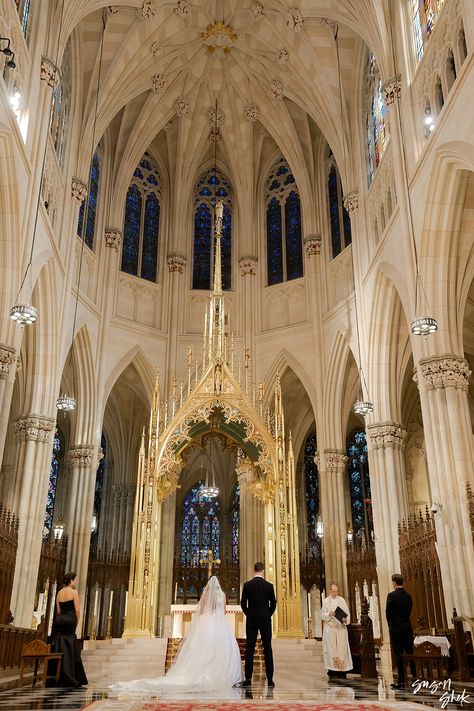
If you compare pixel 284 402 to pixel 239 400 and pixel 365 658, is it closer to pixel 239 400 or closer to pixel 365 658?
pixel 239 400

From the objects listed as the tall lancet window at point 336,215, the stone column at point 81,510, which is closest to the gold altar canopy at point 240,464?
the stone column at point 81,510

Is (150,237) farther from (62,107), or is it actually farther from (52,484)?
(52,484)

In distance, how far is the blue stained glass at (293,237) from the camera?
25750 millimetres

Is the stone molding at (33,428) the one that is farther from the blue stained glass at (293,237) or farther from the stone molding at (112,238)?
the blue stained glass at (293,237)

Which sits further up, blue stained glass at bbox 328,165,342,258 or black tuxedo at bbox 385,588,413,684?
blue stained glass at bbox 328,165,342,258

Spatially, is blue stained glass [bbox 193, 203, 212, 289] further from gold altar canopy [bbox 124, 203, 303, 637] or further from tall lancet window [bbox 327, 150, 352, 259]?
gold altar canopy [bbox 124, 203, 303, 637]

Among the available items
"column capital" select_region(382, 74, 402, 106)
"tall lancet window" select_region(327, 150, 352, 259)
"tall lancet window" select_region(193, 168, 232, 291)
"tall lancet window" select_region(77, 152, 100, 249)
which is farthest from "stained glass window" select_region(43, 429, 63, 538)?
"column capital" select_region(382, 74, 402, 106)

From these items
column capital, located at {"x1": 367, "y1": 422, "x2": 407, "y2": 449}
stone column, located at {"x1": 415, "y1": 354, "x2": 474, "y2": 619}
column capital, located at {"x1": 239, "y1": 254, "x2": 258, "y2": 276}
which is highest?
column capital, located at {"x1": 239, "y1": 254, "x2": 258, "y2": 276}

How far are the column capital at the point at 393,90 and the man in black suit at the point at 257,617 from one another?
12.9 m

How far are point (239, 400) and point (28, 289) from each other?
238 inches

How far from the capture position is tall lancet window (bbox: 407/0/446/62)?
51.1 feet

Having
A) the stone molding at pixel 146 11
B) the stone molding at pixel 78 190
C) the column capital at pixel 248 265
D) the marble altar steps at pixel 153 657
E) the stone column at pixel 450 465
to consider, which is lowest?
the marble altar steps at pixel 153 657

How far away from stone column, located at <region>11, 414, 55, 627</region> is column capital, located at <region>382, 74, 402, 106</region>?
12.3 metres

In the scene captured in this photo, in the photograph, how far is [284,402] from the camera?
1072 inches
